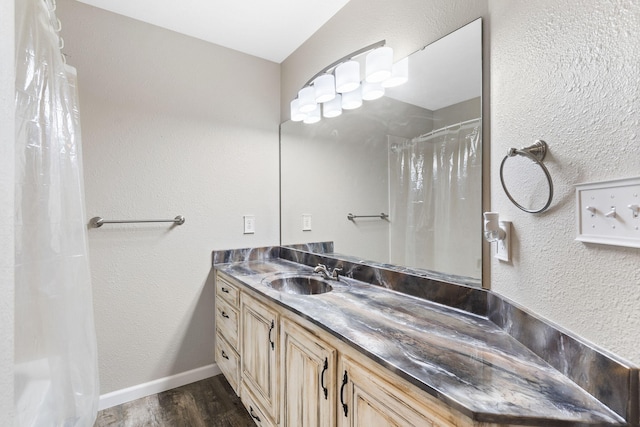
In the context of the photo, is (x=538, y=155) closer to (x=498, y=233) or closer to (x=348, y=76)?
(x=498, y=233)

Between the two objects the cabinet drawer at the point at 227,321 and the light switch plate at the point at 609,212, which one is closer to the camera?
the light switch plate at the point at 609,212

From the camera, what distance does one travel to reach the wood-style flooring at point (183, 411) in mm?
1660

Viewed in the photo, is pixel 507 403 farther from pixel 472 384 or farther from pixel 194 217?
pixel 194 217

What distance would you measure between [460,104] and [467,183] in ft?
1.06

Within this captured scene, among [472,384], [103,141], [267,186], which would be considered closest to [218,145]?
[267,186]

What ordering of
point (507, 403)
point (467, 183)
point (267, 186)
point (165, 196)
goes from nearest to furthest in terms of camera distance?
point (507, 403)
point (467, 183)
point (165, 196)
point (267, 186)

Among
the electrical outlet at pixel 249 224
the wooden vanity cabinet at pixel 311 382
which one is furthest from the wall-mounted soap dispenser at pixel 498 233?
the electrical outlet at pixel 249 224

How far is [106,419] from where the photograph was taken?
1.68 m

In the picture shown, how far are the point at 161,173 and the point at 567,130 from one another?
2.04 m

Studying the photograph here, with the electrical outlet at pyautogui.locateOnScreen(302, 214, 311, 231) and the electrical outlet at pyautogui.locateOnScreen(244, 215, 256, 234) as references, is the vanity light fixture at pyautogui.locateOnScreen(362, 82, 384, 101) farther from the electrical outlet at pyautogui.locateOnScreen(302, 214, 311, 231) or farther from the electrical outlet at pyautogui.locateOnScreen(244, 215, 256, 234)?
the electrical outlet at pyautogui.locateOnScreen(244, 215, 256, 234)

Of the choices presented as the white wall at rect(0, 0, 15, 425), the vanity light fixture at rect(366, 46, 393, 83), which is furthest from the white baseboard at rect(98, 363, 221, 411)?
the vanity light fixture at rect(366, 46, 393, 83)

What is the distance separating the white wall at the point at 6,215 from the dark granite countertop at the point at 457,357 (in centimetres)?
74

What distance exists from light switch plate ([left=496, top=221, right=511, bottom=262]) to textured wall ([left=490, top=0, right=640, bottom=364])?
0.02 metres

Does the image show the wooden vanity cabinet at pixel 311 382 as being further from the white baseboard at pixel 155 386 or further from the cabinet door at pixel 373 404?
the white baseboard at pixel 155 386
